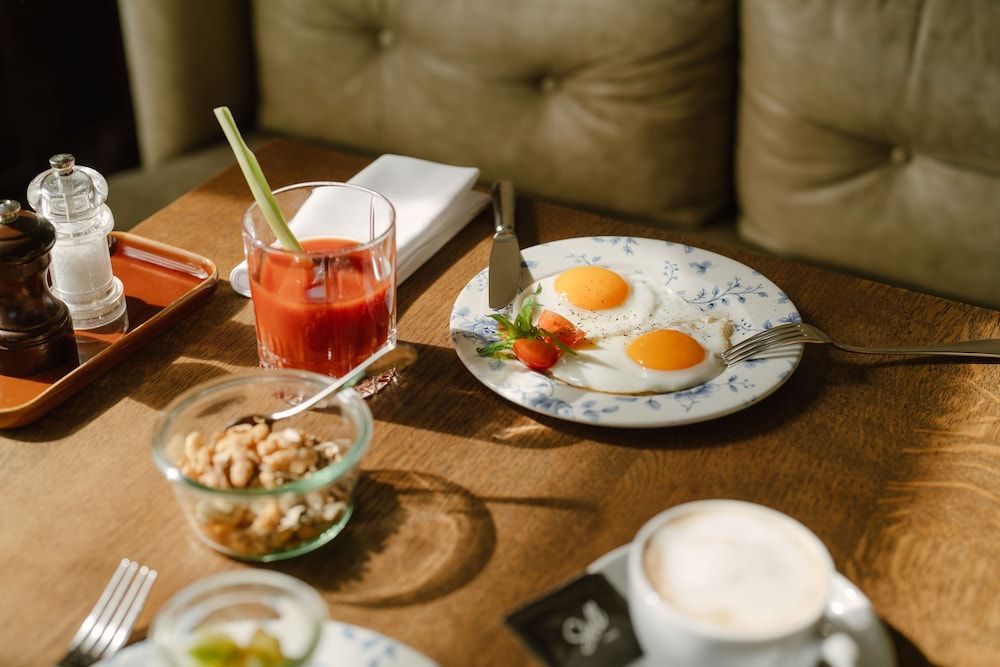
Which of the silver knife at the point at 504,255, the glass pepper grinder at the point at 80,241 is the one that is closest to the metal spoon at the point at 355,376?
the silver knife at the point at 504,255

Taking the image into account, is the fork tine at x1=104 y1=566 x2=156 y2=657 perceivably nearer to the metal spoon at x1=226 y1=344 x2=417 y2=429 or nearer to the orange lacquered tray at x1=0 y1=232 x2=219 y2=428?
the metal spoon at x1=226 y1=344 x2=417 y2=429

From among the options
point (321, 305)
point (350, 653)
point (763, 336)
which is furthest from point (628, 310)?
point (350, 653)

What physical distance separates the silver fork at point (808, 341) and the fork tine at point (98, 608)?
→ 27.3 inches

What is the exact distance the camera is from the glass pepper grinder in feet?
3.91

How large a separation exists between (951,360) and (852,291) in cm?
18

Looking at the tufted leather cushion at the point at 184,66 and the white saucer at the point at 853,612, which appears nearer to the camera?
the white saucer at the point at 853,612

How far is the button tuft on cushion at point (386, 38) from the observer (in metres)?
2.22

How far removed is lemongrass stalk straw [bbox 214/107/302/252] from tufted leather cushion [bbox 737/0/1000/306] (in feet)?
3.82

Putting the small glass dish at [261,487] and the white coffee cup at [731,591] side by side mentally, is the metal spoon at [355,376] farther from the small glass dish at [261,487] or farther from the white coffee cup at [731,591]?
the white coffee cup at [731,591]

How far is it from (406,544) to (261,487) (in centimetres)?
15

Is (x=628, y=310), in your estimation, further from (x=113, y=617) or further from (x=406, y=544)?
(x=113, y=617)

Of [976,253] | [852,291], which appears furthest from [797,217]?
[852,291]

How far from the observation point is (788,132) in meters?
1.95

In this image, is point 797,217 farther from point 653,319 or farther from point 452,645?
point 452,645
